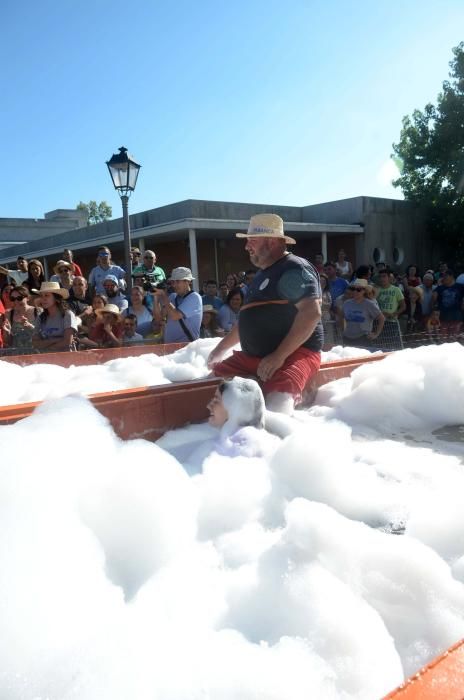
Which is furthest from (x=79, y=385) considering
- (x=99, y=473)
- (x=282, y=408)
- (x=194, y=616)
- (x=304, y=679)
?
(x=304, y=679)

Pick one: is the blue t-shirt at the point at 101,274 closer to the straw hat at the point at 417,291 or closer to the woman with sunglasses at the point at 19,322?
the woman with sunglasses at the point at 19,322

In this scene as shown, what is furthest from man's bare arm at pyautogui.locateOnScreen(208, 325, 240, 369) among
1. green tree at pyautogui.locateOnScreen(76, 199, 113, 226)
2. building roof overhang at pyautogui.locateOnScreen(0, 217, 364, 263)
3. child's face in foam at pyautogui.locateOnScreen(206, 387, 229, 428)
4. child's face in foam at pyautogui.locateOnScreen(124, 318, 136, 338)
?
green tree at pyautogui.locateOnScreen(76, 199, 113, 226)

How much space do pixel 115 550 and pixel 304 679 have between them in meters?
0.80

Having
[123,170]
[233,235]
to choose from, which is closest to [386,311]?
[123,170]

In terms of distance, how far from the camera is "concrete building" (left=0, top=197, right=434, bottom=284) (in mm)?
14938

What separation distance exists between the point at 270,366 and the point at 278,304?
1.44 feet

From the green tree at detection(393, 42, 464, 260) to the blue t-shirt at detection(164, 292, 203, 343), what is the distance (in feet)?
58.2

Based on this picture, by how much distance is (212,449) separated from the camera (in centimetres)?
261

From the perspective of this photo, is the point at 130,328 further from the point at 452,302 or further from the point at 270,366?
the point at 452,302

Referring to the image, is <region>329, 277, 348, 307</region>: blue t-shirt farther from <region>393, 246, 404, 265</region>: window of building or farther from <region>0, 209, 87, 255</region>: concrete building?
<region>0, 209, 87, 255</region>: concrete building

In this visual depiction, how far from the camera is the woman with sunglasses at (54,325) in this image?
5.49 meters

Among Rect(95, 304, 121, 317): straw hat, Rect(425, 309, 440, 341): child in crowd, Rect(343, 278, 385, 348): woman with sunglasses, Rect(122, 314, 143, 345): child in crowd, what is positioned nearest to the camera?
Rect(95, 304, 121, 317): straw hat

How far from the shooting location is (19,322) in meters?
5.91

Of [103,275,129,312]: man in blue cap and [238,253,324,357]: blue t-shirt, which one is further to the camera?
[103,275,129,312]: man in blue cap
